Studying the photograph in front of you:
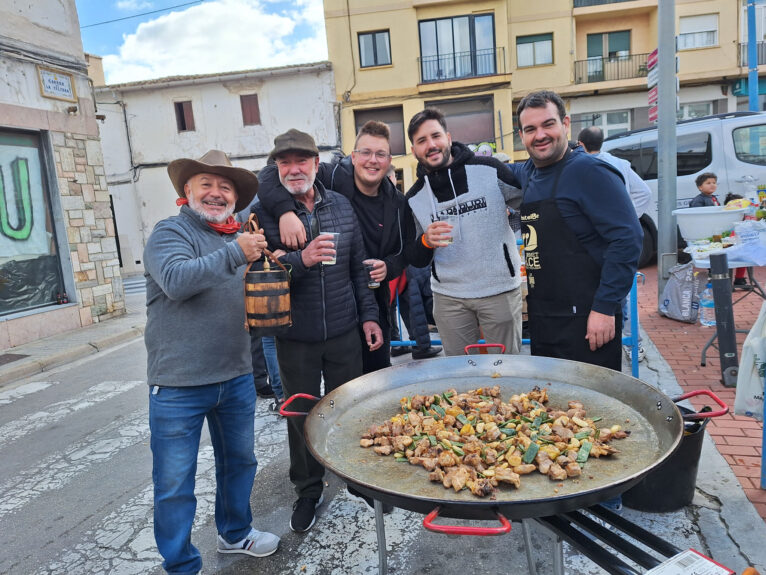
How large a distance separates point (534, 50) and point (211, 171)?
2350 centimetres

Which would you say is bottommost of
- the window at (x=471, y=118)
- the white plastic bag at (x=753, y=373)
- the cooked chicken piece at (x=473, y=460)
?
the white plastic bag at (x=753, y=373)

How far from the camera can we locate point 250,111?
20891 mm

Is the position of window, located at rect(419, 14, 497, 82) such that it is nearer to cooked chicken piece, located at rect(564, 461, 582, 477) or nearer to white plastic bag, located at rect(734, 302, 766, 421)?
white plastic bag, located at rect(734, 302, 766, 421)

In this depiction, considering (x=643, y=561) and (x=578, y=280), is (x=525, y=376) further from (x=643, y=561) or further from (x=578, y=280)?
(x=643, y=561)

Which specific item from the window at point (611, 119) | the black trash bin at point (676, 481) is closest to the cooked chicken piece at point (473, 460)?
the black trash bin at point (676, 481)

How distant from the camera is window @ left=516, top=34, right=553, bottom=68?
73.9ft

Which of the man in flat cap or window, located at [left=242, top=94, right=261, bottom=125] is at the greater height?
window, located at [left=242, top=94, right=261, bottom=125]

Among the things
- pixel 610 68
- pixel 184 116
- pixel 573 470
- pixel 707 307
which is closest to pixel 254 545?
pixel 573 470

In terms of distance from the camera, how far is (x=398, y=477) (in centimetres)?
171

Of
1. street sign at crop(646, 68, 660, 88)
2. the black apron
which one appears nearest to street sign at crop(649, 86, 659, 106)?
street sign at crop(646, 68, 660, 88)

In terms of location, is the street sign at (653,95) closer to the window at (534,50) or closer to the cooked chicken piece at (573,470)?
the cooked chicken piece at (573,470)

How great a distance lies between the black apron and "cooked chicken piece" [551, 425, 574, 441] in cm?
104

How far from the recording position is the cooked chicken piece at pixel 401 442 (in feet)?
6.11

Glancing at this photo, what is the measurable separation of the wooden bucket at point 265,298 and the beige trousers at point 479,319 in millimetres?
1412
